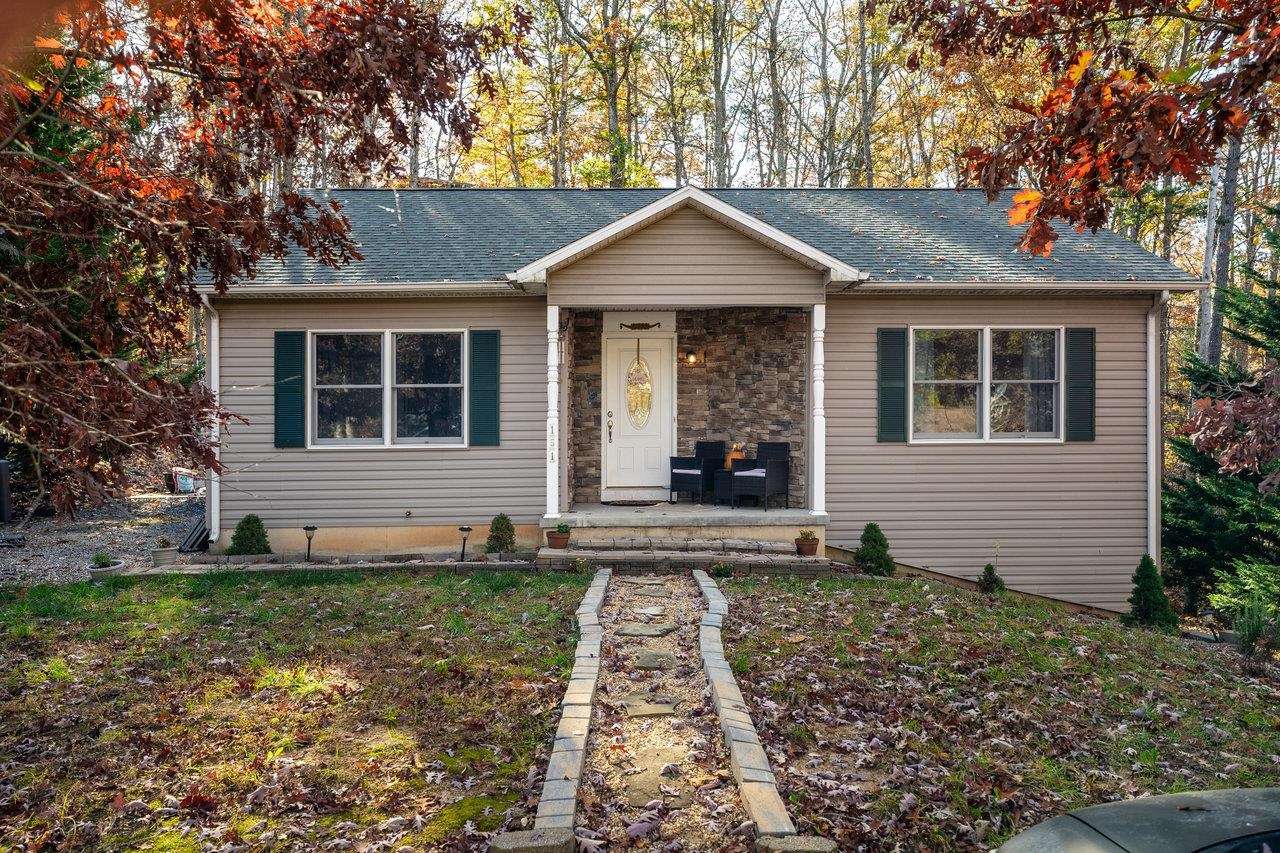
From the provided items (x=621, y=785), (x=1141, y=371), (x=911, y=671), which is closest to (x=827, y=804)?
(x=621, y=785)

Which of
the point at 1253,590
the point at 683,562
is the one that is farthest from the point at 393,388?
the point at 1253,590

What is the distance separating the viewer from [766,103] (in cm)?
2455

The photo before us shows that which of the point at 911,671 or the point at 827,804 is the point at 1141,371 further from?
the point at 827,804

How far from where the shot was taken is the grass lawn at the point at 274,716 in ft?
12.2

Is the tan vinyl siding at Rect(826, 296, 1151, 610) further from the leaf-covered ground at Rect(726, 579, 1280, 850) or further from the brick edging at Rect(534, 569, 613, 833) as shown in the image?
the brick edging at Rect(534, 569, 613, 833)

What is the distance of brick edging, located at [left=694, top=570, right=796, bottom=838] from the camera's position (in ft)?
11.4

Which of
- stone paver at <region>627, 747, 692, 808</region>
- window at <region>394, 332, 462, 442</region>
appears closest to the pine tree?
stone paver at <region>627, 747, 692, 808</region>

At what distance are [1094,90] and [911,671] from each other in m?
3.86

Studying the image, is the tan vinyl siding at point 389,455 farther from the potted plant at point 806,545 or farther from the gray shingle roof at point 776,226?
the potted plant at point 806,545

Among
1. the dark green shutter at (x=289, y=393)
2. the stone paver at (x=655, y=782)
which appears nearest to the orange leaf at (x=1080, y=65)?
the stone paver at (x=655, y=782)

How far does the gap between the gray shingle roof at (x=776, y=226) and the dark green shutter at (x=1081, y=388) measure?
2.46 ft

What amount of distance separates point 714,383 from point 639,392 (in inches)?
43.2

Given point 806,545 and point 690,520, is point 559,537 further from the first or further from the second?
point 806,545

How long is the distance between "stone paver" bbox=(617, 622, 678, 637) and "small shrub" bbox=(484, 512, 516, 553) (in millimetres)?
3507
